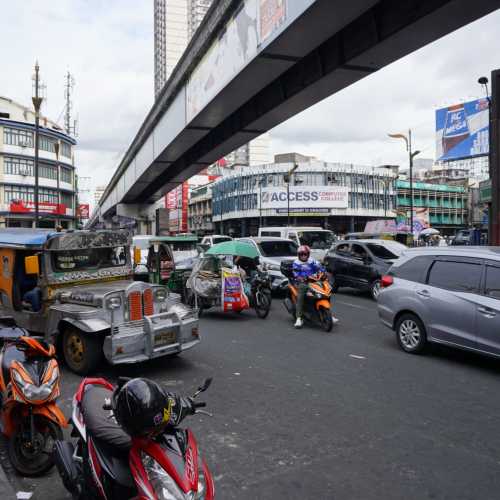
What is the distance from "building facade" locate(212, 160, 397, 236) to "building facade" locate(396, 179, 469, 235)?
509 centimetres

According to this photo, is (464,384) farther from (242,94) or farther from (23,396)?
(242,94)

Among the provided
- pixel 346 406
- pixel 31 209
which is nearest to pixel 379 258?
pixel 346 406

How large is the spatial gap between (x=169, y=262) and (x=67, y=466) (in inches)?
466

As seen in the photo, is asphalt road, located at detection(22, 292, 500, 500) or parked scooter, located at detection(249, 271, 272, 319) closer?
asphalt road, located at detection(22, 292, 500, 500)

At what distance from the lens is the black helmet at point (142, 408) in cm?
233

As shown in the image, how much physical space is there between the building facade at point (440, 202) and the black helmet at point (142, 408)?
7620cm

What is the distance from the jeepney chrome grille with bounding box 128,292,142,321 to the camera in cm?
640

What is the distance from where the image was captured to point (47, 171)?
59.5m

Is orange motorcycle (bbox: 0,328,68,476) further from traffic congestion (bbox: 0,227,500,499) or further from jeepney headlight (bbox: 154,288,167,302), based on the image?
jeepney headlight (bbox: 154,288,167,302)

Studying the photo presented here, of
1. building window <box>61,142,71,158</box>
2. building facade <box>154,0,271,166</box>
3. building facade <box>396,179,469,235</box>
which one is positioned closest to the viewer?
building window <box>61,142,71,158</box>

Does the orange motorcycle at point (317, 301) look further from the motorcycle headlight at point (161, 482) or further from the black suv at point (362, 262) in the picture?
the motorcycle headlight at point (161, 482)

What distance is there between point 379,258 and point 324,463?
1057cm

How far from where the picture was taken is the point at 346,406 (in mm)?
5230

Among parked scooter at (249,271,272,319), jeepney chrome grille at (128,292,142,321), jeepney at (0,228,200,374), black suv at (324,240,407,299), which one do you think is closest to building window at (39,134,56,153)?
black suv at (324,240,407,299)
